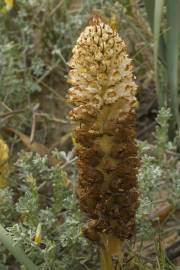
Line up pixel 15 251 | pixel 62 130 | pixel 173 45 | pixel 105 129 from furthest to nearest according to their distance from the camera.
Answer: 1. pixel 62 130
2. pixel 173 45
3. pixel 15 251
4. pixel 105 129

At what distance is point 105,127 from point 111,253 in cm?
31

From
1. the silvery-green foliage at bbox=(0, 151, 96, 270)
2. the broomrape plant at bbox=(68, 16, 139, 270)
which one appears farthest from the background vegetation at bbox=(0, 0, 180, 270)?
the broomrape plant at bbox=(68, 16, 139, 270)

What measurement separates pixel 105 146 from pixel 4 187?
0.66 m

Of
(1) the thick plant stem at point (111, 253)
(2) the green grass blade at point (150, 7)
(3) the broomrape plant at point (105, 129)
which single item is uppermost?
(2) the green grass blade at point (150, 7)

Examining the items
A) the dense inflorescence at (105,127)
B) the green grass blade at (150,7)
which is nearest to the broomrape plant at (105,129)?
the dense inflorescence at (105,127)

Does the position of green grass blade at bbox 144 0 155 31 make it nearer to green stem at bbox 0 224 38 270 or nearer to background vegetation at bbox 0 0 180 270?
background vegetation at bbox 0 0 180 270

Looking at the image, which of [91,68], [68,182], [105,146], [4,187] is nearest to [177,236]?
[68,182]

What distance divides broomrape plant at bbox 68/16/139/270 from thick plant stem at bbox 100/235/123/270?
0.01 meters

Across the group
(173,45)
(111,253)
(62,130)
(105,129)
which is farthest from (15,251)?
(62,130)

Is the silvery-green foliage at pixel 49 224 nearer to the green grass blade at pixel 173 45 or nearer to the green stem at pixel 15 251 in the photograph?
the green stem at pixel 15 251

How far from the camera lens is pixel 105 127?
139 centimetres

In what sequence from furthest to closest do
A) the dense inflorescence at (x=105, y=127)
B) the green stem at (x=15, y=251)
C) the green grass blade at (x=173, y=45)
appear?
the green grass blade at (x=173, y=45)
the green stem at (x=15, y=251)
the dense inflorescence at (x=105, y=127)

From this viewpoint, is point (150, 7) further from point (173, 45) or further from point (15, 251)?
point (15, 251)

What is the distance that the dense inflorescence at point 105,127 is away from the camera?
4.43 ft
